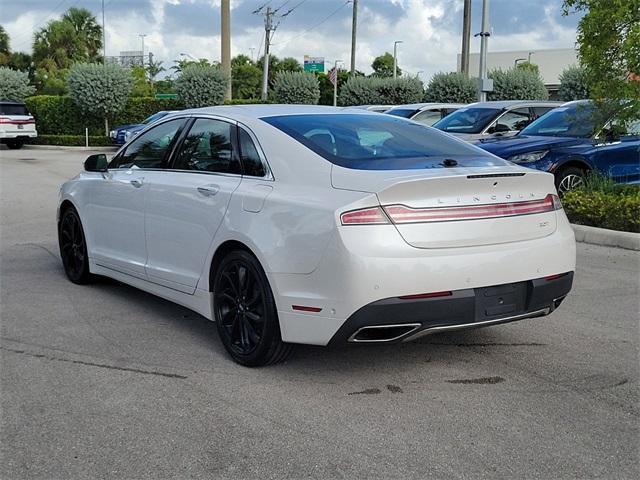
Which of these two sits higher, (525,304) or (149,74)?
(149,74)

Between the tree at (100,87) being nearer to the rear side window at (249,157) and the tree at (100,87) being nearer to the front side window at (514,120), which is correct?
the front side window at (514,120)

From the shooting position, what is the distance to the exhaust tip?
13.3 ft

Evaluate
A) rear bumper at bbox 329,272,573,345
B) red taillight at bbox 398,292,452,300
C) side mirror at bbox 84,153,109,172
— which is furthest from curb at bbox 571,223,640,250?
side mirror at bbox 84,153,109,172

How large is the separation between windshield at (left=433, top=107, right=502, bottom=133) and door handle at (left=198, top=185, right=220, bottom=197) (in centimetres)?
931

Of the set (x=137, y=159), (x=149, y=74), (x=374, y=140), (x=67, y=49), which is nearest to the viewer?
(x=374, y=140)

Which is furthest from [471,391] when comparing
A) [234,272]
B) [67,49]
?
[67,49]

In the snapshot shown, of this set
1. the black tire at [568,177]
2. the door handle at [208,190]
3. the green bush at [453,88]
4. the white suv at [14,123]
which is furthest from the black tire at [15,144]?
the door handle at [208,190]

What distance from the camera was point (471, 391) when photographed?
4.32 meters

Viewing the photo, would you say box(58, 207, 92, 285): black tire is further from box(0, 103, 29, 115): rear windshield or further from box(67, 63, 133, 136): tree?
box(67, 63, 133, 136): tree

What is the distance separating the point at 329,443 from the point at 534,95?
90.7ft

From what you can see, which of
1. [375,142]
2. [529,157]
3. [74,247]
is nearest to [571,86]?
[529,157]

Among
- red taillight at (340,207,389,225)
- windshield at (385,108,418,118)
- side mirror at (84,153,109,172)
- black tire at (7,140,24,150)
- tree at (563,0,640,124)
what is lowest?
black tire at (7,140,24,150)

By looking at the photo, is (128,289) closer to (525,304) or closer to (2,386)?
(2,386)

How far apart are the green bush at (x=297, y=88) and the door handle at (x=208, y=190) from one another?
2956cm
